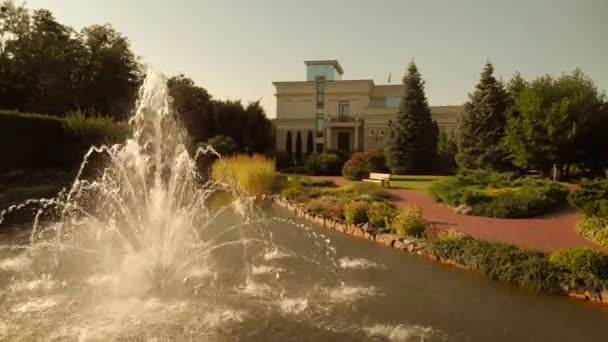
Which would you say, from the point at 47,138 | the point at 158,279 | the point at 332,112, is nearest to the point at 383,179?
the point at 158,279

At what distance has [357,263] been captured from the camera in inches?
374

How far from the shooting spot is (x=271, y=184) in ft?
72.4

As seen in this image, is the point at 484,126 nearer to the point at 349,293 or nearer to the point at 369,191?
the point at 369,191

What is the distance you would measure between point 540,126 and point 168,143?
23308 millimetres

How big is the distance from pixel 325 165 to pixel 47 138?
59.9 ft

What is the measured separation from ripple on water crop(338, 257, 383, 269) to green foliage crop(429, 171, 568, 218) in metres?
6.95

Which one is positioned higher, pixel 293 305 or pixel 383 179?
pixel 383 179

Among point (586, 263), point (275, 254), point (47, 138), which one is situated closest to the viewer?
point (586, 263)

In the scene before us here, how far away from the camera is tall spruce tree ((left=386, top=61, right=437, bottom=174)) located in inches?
1271

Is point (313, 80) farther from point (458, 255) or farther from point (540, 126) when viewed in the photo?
point (458, 255)

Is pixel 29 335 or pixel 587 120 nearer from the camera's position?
pixel 29 335

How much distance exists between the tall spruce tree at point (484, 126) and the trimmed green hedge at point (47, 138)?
22926mm

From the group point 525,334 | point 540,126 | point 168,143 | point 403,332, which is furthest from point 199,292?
point 168,143

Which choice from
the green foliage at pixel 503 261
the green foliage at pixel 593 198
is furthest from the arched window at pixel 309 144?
the green foliage at pixel 503 261
